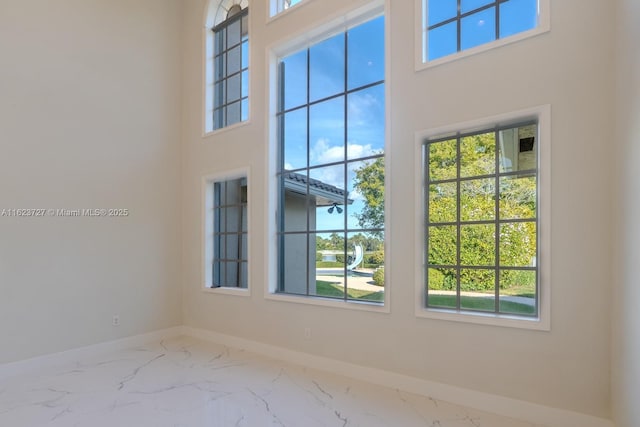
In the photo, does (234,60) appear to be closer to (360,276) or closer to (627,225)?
(360,276)

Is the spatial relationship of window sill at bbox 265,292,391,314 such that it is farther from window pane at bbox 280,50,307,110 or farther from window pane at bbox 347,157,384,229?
window pane at bbox 280,50,307,110

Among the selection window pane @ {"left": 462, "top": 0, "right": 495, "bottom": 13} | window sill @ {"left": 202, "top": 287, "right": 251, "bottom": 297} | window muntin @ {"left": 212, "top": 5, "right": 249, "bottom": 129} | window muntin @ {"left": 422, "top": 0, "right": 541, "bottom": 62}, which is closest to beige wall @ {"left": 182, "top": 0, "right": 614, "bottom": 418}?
window muntin @ {"left": 422, "top": 0, "right": 541, "bottom": 62}

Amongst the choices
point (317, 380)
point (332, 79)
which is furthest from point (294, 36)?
point (317, 380)

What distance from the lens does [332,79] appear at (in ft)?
13.2

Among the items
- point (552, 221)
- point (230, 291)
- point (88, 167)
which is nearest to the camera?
point (552, 221)

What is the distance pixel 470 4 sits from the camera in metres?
3.07

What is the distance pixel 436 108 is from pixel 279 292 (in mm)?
2569

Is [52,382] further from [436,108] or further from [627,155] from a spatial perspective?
[627,155]

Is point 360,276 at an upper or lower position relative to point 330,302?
upper

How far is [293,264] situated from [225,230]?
4.14ft

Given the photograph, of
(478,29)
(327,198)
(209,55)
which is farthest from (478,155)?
(209,55)

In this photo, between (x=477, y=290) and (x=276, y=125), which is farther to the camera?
(x=276, y=125)

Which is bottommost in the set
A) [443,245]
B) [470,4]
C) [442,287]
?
[442,287]

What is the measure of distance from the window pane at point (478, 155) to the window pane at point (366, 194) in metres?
0.79
